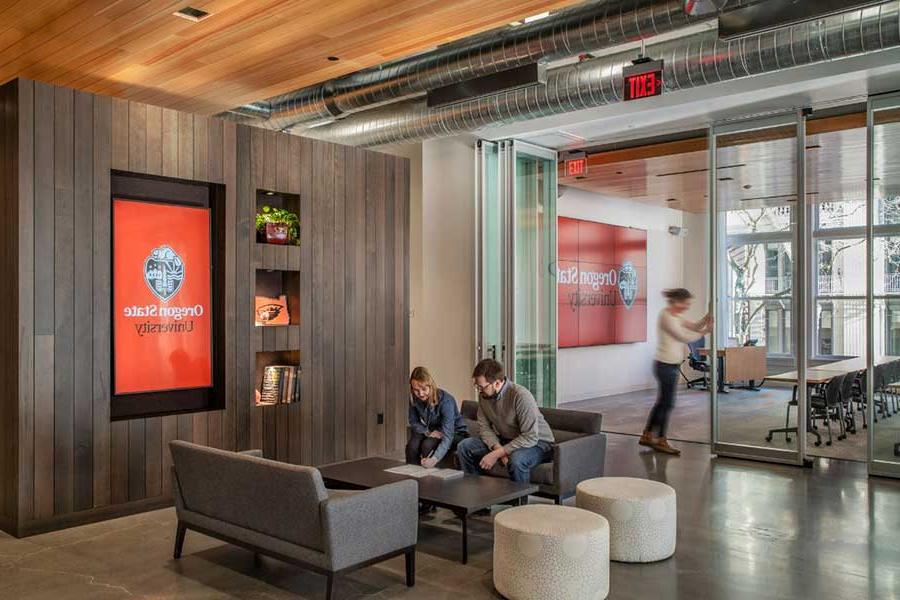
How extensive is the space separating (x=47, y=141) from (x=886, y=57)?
6.55 metres

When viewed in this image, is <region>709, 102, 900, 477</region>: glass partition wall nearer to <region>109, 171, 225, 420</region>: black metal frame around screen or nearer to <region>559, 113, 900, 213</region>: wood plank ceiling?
<region>559, 113, 900, 213</region>: wood plank ceiling

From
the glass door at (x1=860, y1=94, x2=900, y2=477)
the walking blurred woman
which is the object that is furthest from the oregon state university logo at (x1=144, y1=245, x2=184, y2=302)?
the glass door at (x1=860, y1=94, x2=900, y2=477)

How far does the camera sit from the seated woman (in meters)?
5.68

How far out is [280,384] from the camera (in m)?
6.96

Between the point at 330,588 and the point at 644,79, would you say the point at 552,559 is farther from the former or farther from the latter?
the point at 644,79

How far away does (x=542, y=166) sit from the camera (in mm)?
9508

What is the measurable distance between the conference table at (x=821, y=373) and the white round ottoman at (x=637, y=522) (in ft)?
11.9

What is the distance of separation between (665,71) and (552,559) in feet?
13.1

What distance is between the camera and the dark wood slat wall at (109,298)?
5.27m

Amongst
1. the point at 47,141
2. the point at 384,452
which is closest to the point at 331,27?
the point at 47,141

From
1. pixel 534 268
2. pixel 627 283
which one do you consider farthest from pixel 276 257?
pixel 627 283

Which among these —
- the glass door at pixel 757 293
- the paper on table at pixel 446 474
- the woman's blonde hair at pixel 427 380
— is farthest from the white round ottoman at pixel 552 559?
the glass door at pixel 757 293

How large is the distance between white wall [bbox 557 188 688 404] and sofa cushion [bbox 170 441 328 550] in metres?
7.96

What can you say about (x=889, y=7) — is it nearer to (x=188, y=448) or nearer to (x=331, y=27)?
(x=331, y=27)
